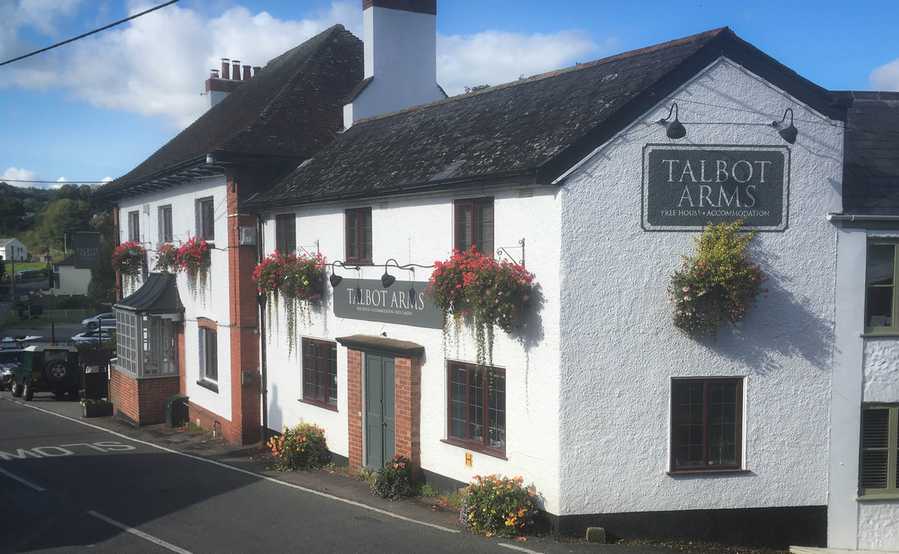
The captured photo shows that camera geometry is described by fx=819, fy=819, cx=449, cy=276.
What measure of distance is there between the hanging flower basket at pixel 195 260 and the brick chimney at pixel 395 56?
4.66m

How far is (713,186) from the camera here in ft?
36.6

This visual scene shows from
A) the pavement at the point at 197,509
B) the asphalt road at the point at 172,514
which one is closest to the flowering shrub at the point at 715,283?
the pavement at the point at 197,509

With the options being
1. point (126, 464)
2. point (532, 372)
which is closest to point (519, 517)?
point (532, 372)

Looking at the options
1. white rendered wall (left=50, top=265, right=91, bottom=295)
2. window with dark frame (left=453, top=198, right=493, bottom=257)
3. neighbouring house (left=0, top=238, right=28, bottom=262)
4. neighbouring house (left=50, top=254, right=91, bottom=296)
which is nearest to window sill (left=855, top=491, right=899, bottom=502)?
window with dark frame (left=453, top=198, right=493, bottom=257)

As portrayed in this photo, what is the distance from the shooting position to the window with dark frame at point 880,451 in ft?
38.2

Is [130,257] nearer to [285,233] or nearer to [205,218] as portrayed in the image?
[205,218]

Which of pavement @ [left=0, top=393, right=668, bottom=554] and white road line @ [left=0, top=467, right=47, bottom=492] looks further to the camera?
white road line @ [left=0, top=467, right=47, bottom=492]

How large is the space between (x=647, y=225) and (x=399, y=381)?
5089mm

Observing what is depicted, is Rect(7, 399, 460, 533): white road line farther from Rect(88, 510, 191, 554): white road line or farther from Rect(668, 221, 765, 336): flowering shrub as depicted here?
Rect(668, 221, 765, 336): flowering shrub

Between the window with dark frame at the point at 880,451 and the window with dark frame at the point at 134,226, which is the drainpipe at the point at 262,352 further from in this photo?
the window with dark frame at the point at 880,451

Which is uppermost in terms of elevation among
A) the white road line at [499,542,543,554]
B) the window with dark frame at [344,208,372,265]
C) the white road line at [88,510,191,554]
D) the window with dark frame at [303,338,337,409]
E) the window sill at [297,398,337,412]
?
the window with dark frame at [344,208,372,265]

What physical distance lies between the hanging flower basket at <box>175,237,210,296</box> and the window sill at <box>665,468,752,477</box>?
1286 centimetres

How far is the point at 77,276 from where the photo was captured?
87062mm

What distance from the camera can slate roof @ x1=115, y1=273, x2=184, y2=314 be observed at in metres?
21.5
